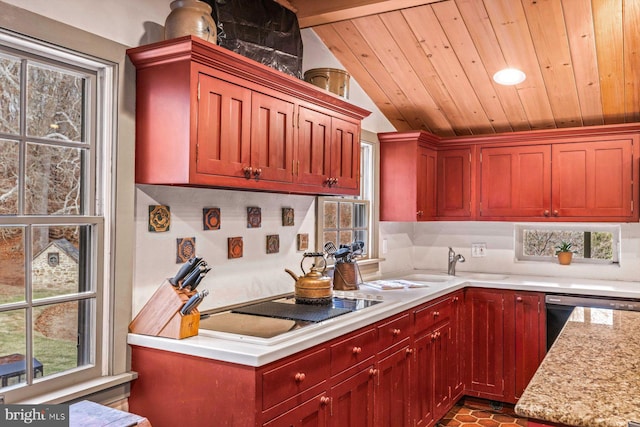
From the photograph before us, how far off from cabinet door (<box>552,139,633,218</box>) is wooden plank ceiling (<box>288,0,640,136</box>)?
241 millimetres

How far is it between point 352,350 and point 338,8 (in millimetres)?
1933

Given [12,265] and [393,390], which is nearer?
[12,265]

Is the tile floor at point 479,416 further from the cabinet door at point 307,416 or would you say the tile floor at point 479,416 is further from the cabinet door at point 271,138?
the cabinet door at point 271,138

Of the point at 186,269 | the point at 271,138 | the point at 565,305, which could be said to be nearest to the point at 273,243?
the point at 271,138

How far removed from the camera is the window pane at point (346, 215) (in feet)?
13.6

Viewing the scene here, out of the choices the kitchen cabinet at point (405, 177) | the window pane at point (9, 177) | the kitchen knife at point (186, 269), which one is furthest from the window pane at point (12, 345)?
the kitchen cabinet at point (405, 177)

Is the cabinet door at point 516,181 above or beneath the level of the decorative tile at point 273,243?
above

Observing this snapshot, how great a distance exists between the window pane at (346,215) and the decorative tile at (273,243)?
94 cm

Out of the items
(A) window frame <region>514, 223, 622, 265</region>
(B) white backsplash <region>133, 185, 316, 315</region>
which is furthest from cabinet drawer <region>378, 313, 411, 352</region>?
(A) window frame <region>514, 223, 622, 265</region>

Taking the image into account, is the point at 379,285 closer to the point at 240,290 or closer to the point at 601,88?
the point at 240,290

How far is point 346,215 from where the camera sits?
420 cm

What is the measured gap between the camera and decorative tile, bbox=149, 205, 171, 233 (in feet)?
7.99

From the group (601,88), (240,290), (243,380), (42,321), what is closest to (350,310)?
(240,290)

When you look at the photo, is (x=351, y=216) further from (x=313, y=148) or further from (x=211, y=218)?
(x=211, y=218)
